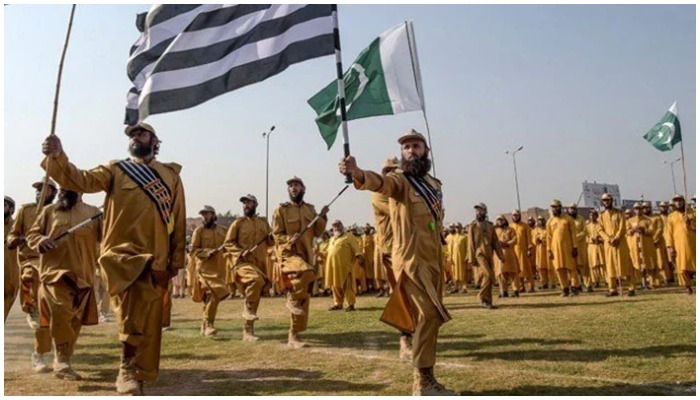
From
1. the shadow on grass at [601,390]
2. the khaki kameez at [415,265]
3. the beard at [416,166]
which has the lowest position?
the shadow on grass at [601,390]

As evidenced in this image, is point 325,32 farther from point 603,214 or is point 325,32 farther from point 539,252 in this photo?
point 539,252

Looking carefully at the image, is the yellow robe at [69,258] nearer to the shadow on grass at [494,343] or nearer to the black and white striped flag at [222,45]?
the black and white striped flag at [222,45]

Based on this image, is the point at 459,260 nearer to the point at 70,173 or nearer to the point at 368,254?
the point at 368,254

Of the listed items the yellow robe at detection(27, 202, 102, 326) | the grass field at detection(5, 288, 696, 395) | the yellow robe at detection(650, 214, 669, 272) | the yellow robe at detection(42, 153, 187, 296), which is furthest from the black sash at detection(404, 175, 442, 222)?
the yellow robe at detection(650, 214, 669, 272)

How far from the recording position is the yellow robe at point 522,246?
54.5ft

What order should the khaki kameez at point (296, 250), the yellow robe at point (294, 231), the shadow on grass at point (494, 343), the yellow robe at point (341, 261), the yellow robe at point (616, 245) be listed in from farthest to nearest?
the yellow robe at point (341, 261) → the yellow robe at point (616, 245) → the yellow robe at point (294, 231) → the khaki kameez at point (296, 250) → the shadow on grass at point (494, 343)

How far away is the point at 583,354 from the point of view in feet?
21.6

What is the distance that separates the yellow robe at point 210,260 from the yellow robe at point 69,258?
2.92m

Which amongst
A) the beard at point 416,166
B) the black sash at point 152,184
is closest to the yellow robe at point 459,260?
the beard at point 416,166

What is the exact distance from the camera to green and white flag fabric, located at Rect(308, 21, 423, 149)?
7.37 m

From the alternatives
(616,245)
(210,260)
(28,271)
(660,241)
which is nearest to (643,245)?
(660,241)

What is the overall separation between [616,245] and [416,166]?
9.65 metres

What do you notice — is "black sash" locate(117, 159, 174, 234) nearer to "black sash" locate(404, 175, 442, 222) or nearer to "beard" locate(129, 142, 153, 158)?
"beard" locate(129, 142, 153, 158)

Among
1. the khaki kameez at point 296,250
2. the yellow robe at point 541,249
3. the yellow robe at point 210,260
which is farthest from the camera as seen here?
the yellow robe at point 541,249
